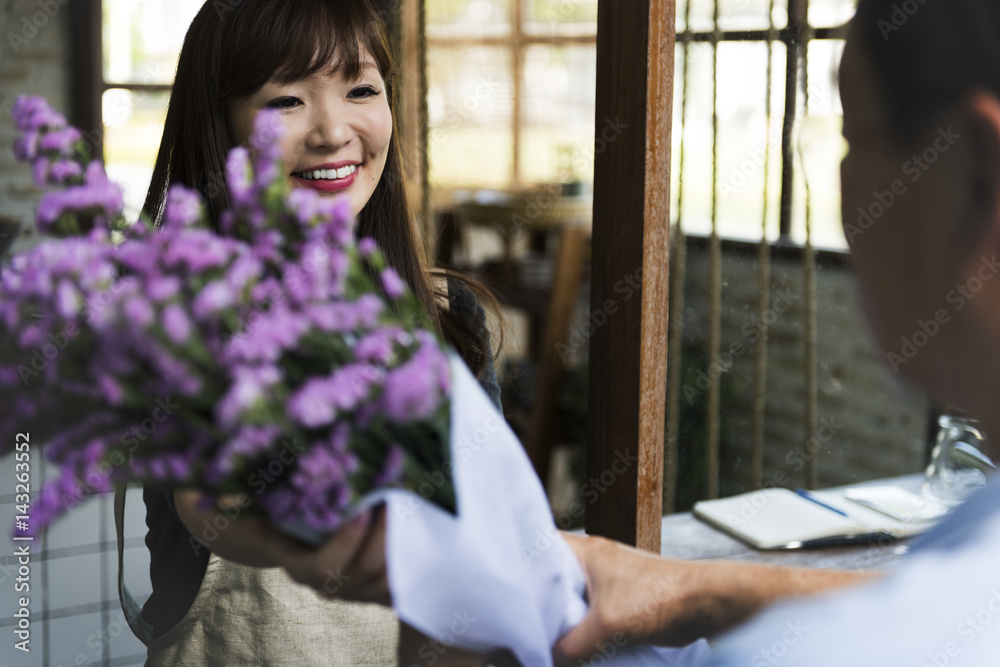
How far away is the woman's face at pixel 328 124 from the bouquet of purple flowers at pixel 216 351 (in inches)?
18.0

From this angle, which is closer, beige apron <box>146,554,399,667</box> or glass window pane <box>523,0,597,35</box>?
beige apron <box>146,554,399,667</box>

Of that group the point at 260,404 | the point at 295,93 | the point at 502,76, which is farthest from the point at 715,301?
the point at 502,76

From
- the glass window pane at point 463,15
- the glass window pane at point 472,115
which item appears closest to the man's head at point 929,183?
the glass window pane at point 472,115

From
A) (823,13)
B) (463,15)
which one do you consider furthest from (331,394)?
(463,15)

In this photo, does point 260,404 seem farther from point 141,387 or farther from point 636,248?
point 636,248

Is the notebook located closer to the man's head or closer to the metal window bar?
the metal window bar

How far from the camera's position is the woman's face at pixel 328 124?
0.90 meters

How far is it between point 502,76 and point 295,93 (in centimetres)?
433

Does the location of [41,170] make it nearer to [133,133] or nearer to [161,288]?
[161,288]

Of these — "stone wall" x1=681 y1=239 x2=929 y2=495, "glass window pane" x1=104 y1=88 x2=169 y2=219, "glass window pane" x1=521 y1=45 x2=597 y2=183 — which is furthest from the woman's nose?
"glass window pane" x1=521 y1=45 x2=597 y2=183

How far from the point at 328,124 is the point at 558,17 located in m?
4.40

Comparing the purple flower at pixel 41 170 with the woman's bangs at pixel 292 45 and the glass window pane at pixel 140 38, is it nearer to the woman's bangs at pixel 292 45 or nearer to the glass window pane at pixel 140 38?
the woman's bangs at pixel 292 45

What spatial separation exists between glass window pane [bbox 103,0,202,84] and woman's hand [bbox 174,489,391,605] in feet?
10.3

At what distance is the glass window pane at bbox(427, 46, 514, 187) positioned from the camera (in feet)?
16.1
